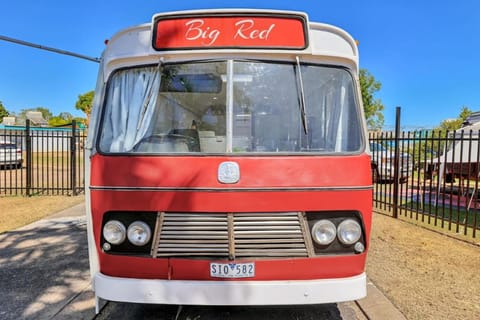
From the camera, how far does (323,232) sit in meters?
2.84

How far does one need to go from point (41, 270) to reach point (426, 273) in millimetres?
5071

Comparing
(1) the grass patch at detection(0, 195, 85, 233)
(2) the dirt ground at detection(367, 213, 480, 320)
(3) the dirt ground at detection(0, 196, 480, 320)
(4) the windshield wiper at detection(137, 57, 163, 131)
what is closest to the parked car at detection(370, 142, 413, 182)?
→ (3) the dirt ground at detection(0, 196, 480, 320)

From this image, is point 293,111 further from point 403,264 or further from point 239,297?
point 403,264

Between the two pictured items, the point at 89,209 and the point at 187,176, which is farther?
the point at 89,209

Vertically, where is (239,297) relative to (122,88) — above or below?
below

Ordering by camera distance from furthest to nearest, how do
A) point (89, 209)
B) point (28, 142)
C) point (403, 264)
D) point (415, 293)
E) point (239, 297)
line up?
1. point (28, 142)
2. point (403, 264)
3. point (415, 293)
4. point (89, 209)
5. point (239, 297)

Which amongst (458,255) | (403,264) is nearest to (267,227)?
(403,264)

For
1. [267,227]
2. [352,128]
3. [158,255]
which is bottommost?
[158,255]

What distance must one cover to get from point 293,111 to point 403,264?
3293mm

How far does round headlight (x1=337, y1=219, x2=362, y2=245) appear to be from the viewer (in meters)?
2.86

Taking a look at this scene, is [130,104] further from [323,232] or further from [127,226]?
[323,232]

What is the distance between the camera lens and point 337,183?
111 inches

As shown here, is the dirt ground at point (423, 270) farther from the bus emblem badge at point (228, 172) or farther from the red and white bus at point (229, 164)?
the bus emblem badge at point (228, 172)

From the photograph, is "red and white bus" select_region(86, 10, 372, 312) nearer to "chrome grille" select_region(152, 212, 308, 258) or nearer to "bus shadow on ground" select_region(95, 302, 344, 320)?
"chrome grille" select_region(152, 212, 308, 258)
